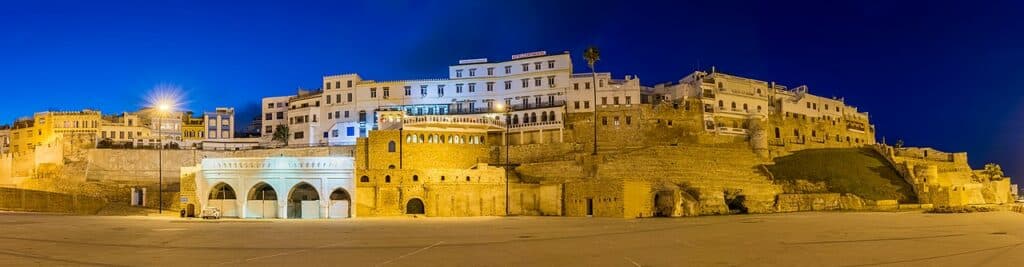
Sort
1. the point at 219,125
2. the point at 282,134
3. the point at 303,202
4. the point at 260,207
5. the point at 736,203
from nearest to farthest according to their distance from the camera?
1. the point at 303,202
2. the point at 260,207
3. the point at 736,203
4. the point at 282,134
5. the point at 219,125

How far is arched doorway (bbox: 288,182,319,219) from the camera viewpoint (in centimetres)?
4662

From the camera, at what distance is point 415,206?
49094 mm

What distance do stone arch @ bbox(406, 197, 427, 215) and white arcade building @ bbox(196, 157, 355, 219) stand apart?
3.61 metres

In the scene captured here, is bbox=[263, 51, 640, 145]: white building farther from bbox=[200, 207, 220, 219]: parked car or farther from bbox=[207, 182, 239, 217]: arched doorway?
bbox=[200, 207, 220, 219]: parked car

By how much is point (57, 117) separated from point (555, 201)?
63.7 meters

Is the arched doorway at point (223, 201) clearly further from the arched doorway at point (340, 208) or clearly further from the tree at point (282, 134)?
the tree at point (282, 134)

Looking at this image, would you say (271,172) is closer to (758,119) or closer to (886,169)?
(758,119)

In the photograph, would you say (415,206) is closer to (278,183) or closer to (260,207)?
(278,183)

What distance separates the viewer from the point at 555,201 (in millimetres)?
48906

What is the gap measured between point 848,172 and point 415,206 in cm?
3520

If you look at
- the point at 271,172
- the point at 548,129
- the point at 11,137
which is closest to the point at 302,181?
the point at 271,172

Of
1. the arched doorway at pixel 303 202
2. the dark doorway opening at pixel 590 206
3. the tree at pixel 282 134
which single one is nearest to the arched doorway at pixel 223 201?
the arched doorway at pixel 303 202

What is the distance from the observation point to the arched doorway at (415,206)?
160 ft

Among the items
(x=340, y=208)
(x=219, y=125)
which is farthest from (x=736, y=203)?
(x=219, y=125)
